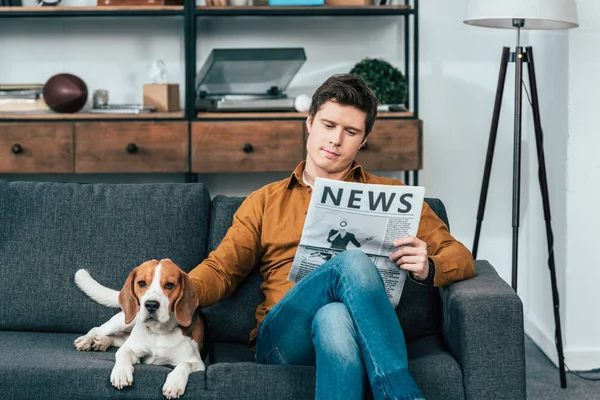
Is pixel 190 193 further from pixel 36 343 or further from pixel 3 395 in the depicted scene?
pixel 3 395

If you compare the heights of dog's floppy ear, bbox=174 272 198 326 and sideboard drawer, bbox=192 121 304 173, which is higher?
sideboard drawer, bbox=192 121 304 173

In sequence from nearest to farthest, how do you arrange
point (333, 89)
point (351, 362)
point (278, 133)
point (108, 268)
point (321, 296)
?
1. point (351, 362)
2. point (321, 296)
3. point (333, 89)
4. point (108, 268)
5. point (278, 133)

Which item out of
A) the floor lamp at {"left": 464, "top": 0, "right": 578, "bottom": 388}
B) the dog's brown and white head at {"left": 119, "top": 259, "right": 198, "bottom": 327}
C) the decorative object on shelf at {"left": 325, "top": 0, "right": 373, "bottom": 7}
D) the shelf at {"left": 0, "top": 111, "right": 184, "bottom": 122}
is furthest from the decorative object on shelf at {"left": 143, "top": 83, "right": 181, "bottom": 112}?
the dog's brown and white head at {"left": 119, "top": 259, "right": 198, "bottom": 327}

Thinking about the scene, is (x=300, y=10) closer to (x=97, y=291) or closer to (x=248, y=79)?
(x=248, y=79)

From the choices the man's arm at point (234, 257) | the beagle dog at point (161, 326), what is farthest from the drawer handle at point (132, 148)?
the beagle dog at point (161, 326)

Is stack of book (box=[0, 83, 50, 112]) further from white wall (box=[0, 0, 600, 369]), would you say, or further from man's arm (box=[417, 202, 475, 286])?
man's arm (box=[417, 202, 475, 286])

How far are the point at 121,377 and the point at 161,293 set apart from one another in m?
0.20

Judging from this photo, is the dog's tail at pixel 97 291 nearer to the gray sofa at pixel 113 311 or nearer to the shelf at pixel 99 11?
the gray sofa at pixel 113 311

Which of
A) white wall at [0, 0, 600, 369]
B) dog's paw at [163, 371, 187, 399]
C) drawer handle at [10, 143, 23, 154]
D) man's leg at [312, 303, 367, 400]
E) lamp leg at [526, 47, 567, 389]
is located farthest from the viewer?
white wall at [0, 0, 600, 369]

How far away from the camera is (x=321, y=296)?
1854mm

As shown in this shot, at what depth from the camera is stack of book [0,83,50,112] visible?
333 cm

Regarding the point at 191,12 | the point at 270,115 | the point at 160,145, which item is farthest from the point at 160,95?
the point at 270,115

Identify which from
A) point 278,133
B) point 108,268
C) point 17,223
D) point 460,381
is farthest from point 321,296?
point 278,133

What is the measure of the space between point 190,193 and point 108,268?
0.30 metres
